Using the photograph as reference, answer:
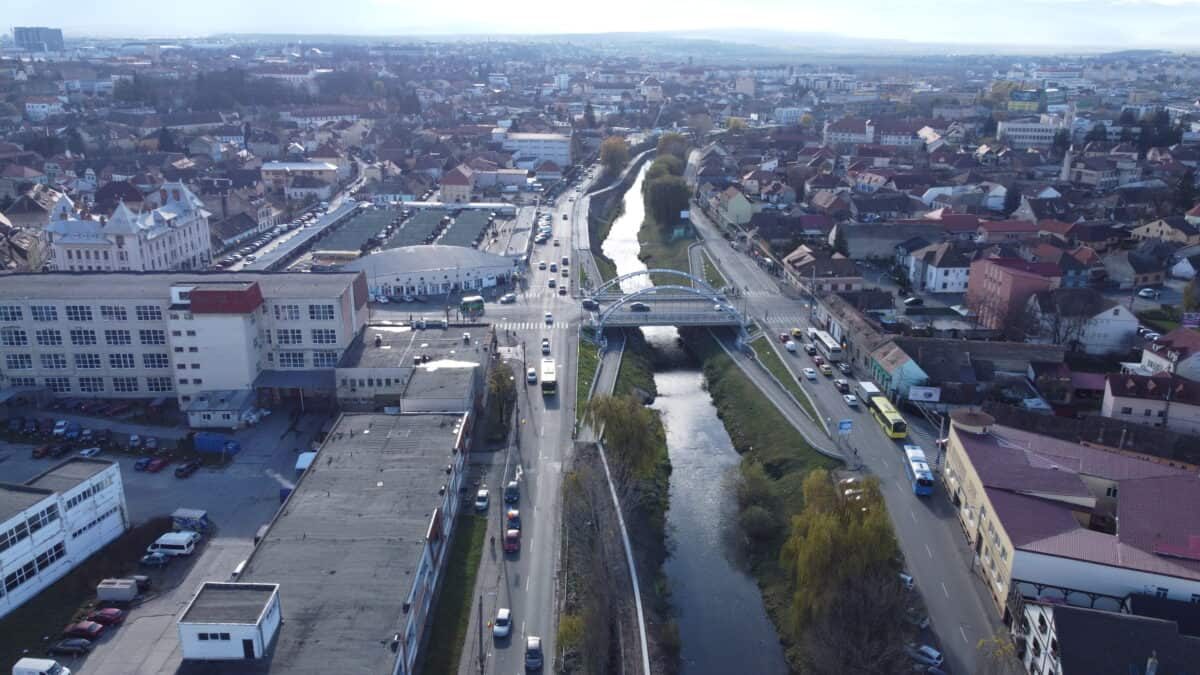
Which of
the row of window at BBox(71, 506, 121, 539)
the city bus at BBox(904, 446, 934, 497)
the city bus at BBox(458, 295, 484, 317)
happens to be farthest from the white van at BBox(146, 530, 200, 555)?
the city bus at BBox(904, 446, 934, 497)

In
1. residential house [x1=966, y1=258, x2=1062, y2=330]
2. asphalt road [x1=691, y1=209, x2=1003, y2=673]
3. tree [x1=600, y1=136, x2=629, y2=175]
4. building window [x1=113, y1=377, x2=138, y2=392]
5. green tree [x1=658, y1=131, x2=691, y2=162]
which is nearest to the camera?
asphalt road [x1=691, y1=209, x2=1003, y2=673]

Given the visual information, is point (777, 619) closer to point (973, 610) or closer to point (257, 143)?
point (973, 610)

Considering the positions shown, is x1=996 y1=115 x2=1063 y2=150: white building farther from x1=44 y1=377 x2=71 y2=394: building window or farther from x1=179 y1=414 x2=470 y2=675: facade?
x1=44 y1=377 x2=71 y2=394: building window

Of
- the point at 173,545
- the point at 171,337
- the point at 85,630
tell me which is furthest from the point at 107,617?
the point at 171,337

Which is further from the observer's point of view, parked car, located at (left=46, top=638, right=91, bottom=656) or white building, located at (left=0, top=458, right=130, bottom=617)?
white building, located at (left=0, top=458, right=130, bottom=617)

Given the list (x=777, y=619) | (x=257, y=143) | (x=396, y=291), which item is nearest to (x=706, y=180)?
(x=396, y=291)

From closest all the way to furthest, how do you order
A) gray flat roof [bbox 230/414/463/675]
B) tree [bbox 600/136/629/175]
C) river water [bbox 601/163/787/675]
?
gray flat roof [bbox 230/414/463/675] < river water [bbox 601/163/787/675] < tree [bbox 600/136/629/175]

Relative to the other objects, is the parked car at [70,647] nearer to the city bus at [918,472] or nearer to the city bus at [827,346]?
the city bus at [918,472]
